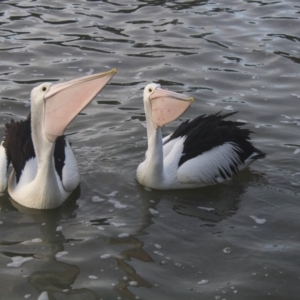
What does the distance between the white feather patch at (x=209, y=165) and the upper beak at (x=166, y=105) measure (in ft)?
1.65

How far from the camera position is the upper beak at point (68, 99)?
5090 millimetres

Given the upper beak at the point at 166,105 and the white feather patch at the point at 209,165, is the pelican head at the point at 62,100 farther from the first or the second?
the white feather patch at the point at 209,165

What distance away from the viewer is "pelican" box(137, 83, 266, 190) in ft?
19.9

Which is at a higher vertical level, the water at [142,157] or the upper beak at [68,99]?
the upper beak at [68,99]

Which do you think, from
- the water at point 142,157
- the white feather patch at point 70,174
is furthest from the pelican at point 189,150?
the white feather patch at point 70,174

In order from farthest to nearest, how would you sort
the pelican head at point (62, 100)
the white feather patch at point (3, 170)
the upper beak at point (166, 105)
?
the white feather patch at point (3, 170) → the upper beak at point (166, 105) → the pelican head at point (62, 100)

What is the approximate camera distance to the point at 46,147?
219 inches

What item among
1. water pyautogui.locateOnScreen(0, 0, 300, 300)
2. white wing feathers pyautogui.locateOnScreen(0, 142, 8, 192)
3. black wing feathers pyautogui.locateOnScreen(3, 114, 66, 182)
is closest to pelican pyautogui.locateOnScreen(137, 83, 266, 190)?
water pyautogui.locateOnScreen(0, 0, 300, 300)

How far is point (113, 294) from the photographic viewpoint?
475 cm

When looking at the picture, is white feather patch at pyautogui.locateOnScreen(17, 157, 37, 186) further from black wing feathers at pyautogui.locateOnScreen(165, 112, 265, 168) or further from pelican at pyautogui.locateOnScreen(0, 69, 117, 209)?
black wing feathers at pyautogui.locateOnScreen(165, 112, 265, 168)

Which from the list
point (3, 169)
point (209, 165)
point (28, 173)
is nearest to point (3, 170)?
point (3, 169)

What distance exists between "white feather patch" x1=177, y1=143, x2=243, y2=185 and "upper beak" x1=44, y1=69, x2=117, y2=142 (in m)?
1.40

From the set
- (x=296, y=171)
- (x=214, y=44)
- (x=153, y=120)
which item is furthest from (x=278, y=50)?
(x=153, y=120)

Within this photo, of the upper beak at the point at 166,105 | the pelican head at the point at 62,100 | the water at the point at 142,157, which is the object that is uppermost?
the pelican head at the point at 62,100
